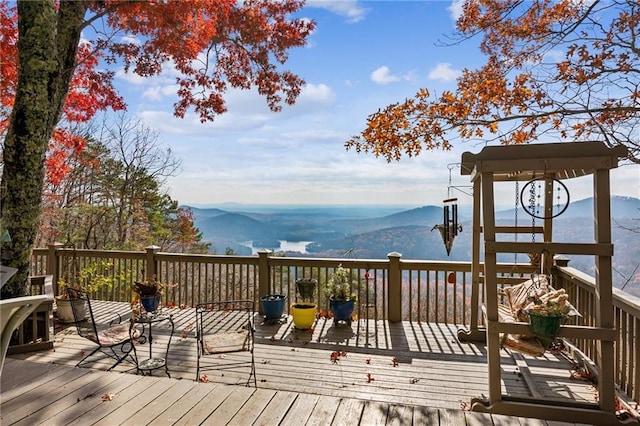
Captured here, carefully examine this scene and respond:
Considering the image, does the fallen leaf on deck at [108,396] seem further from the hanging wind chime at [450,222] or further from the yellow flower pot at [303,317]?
the hanging wind chime at [450,222]

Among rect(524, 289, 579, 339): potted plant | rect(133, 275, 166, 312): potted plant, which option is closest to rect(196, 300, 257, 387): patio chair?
rect(133, 275, 166, 312): potted plant

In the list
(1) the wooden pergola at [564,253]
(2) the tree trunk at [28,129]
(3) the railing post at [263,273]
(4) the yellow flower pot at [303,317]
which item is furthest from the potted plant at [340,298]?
(2) the tree trunk at [28,129]

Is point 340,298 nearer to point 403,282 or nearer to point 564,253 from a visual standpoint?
point 403,282

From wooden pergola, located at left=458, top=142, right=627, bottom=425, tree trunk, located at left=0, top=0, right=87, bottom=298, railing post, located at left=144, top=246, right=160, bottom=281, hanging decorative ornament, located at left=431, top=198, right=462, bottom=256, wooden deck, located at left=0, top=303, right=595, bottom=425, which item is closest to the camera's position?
wooden deck, located at left=0, top=303, right=595, bottom=425

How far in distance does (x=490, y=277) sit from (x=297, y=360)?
7.10 feet

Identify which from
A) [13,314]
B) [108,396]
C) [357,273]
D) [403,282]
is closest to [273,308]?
[357,273]

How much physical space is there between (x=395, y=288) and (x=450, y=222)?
1267mm

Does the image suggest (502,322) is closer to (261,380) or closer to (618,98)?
(261,380)

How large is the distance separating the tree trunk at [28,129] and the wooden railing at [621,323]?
5.70 meters

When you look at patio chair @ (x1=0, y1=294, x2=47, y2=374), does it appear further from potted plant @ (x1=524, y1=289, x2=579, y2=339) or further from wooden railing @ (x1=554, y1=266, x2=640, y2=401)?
wooden railing @ (x1=554, y1=266, x2=640, y2=401)

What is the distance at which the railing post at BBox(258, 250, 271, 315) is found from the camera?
18.6 ft

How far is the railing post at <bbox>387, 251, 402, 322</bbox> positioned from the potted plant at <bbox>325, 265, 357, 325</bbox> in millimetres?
545

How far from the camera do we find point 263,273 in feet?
18.7

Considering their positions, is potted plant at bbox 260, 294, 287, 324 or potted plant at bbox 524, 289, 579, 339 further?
potted plant at bbox 260, 294, 287, 324
